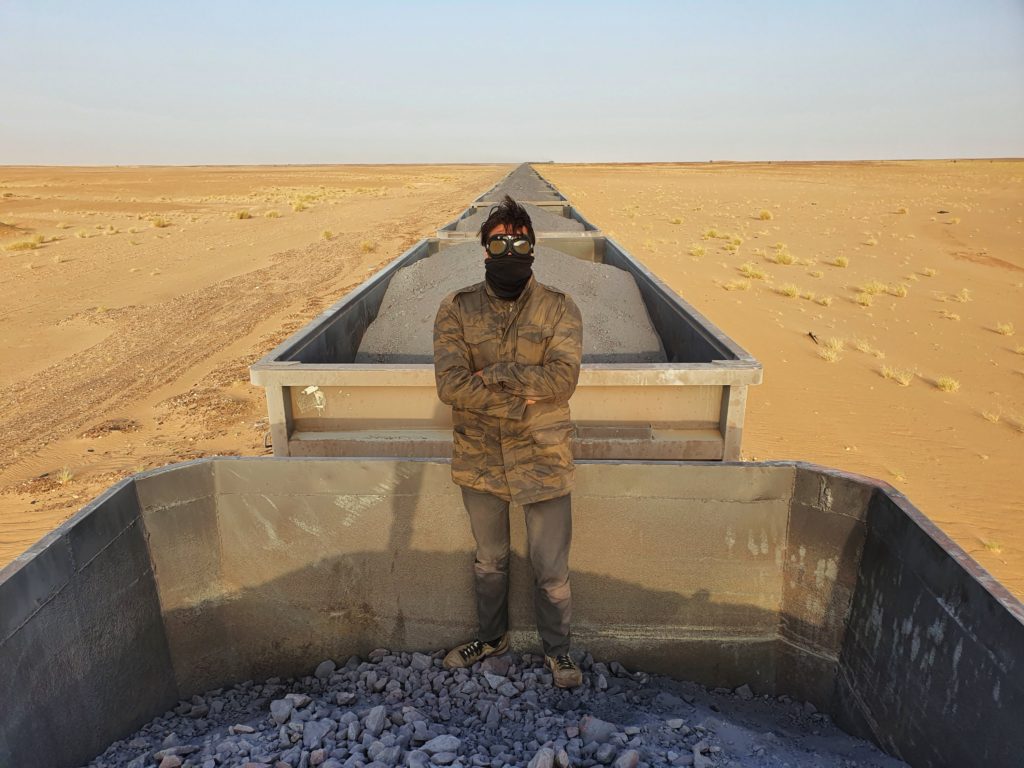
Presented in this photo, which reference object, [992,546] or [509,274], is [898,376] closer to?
[992,546]

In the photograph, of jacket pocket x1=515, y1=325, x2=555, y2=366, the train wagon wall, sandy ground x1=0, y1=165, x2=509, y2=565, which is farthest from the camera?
sandy ground x1=0, y1=165, x2=509, y2=565

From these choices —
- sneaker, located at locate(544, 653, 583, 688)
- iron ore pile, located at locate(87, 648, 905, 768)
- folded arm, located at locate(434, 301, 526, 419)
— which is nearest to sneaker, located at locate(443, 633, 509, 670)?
iron ore pile, located at locate(87, 648, 905, 768)

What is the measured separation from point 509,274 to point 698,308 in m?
10.8

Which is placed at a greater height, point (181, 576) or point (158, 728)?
point (181, 576)

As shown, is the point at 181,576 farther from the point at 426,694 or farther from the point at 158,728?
the point at 426,694

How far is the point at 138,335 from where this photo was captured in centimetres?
1046

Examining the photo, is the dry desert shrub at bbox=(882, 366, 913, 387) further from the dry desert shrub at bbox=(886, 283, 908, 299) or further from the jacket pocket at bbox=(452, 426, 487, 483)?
the jacket pocket at bbox=(452, 426, 487, 483)

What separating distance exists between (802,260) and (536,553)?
59.9 ft

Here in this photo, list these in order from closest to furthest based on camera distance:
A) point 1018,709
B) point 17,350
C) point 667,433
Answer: point 1018,709
point 667,433
point 17,350

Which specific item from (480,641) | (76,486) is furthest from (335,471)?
(76,486)

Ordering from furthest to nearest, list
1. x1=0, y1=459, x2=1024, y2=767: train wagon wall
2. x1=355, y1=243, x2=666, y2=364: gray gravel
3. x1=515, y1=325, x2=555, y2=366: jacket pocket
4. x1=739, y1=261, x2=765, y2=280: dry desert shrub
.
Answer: x1=739, y1=261, x2=765, y2=280: dry desert shrub < x1=355, y1=243, x2=666, y2=364: gray gravel < x1=515, y1=325, x2=555, y2=366: jacket pocket < x1=0, y1=459, x2=1024, y2=767: train wagon wall

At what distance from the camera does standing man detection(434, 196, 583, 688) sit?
8.27ft

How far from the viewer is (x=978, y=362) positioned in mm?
9812

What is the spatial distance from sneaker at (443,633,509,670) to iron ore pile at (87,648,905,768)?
28 mm
